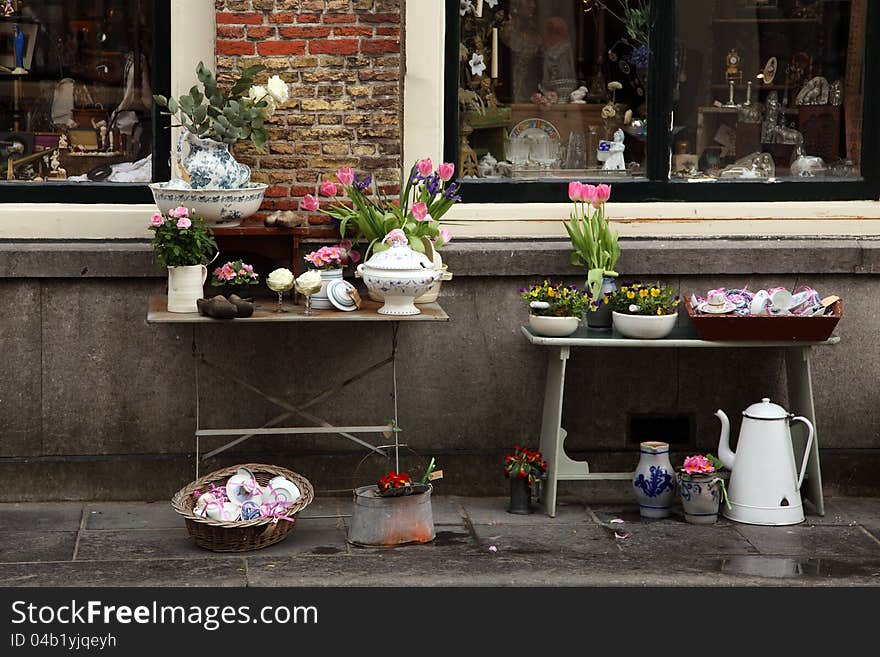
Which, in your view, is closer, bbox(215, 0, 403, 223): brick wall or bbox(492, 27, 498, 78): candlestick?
bbox(215, 0, 403, 223): brick wall

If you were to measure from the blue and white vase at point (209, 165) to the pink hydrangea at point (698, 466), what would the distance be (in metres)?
2.64

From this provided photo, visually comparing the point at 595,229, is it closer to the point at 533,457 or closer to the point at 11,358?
the point at 533,457

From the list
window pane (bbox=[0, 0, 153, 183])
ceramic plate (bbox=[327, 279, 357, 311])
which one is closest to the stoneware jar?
ceramic plate (bbox=[327, 279, 357, 311])

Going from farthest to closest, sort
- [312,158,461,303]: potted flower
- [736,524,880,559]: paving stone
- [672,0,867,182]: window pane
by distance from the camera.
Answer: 1. [672,0,867,182]: window pane
2. [312,158,461,303]: potted flower
3. [736,524,880,559]: paving stone

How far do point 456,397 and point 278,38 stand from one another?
2087mm

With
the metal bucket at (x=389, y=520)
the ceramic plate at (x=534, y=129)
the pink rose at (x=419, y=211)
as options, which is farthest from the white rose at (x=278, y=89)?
the metal bucket at (x=389, y=520)

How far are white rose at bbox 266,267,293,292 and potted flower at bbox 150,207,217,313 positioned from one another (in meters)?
0.32

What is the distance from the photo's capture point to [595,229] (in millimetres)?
7398

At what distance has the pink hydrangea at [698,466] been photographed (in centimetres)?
718

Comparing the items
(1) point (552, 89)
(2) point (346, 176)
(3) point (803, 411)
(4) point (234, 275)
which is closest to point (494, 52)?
(1) point (552, 89)

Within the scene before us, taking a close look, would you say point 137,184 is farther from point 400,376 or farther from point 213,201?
point 400,376

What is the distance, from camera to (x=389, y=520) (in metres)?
6.80

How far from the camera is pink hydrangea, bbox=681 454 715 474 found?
718 cm

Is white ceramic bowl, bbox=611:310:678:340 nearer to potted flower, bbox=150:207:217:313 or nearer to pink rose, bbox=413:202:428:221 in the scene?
pink rose, bbox=413:202:428:221
